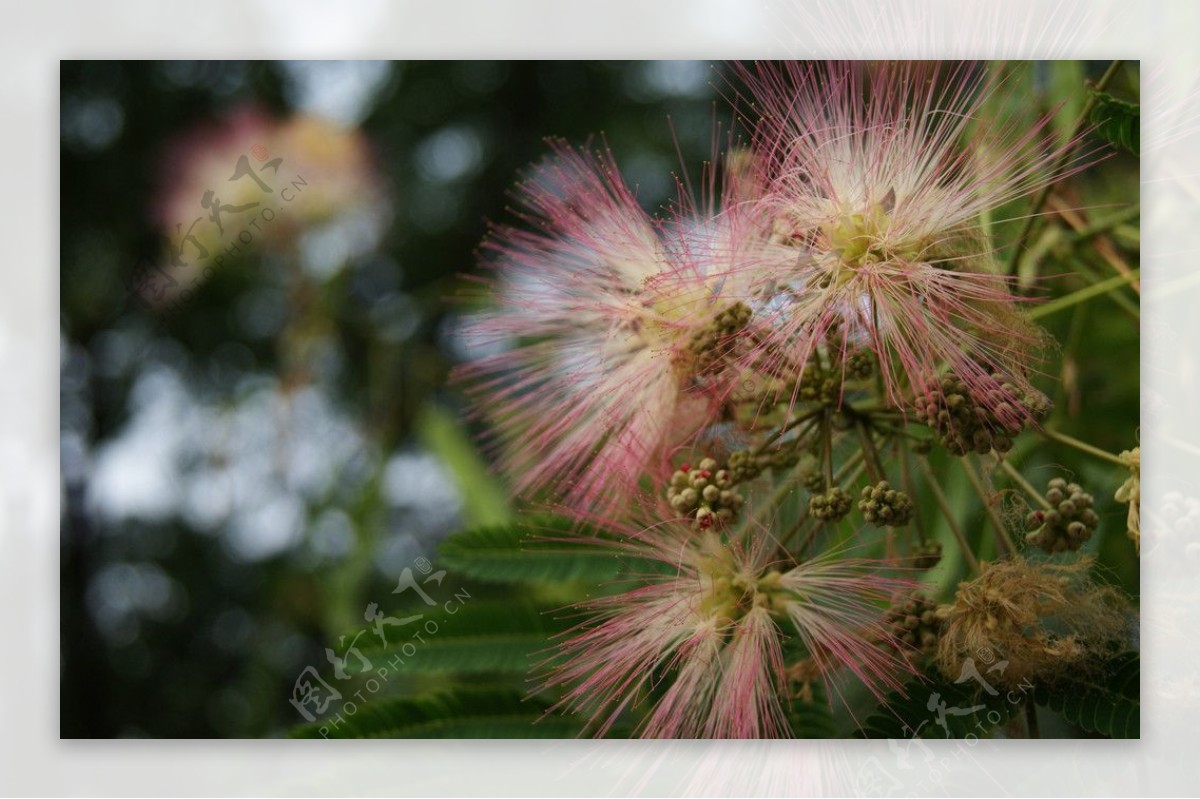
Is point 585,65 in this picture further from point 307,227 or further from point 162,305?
point 162,305

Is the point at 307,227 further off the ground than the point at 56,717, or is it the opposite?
the point at 307,227

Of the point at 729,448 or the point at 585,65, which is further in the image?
the point at 585,65

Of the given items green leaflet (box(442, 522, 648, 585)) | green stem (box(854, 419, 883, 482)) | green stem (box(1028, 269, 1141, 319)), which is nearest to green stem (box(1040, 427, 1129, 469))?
green stem (box(1028, 269, 1141, 319))

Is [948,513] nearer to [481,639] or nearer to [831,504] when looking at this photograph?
[831,504]

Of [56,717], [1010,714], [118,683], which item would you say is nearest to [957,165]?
[1010,714]

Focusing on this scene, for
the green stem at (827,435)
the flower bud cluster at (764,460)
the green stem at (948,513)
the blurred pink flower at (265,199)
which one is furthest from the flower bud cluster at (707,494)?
the blurred pink flower at (265,199)

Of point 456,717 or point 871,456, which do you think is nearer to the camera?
point 871,456

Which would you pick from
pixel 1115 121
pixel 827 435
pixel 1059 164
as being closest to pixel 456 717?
pixel 827 435
